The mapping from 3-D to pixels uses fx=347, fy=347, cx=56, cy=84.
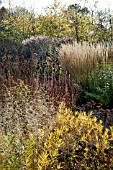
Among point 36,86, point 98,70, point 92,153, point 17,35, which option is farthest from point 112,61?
point 17,35

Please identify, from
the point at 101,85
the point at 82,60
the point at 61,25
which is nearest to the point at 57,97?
the point at 101,85

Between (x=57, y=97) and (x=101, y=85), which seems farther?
(x=101, y=85)

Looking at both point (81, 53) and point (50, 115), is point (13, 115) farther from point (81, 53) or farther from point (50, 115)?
point (81, 53)

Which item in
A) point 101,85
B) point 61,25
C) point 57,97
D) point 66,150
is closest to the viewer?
point 66,150

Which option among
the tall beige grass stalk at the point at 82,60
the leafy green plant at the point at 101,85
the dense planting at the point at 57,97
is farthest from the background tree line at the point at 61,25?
the leafy green plant at the point at 101,85

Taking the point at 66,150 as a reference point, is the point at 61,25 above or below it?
above

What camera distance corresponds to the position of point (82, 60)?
7.78 m

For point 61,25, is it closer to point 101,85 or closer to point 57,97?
point 101,85

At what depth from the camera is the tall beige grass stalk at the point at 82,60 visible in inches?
301

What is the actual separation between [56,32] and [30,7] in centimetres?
476

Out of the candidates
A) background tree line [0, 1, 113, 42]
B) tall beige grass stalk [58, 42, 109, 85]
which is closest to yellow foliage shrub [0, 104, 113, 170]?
tall beige grass stalk [58, 42, 109, 85]

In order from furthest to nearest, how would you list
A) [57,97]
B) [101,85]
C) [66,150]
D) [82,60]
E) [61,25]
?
1. [61,25]
2. [82,60]
3. [101,85]
4. [57,97]
5. [66,150]

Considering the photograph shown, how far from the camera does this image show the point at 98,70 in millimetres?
7445

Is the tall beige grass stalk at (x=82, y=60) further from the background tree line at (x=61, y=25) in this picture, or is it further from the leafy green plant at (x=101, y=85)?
the background tree line at (x=61, y=25)
